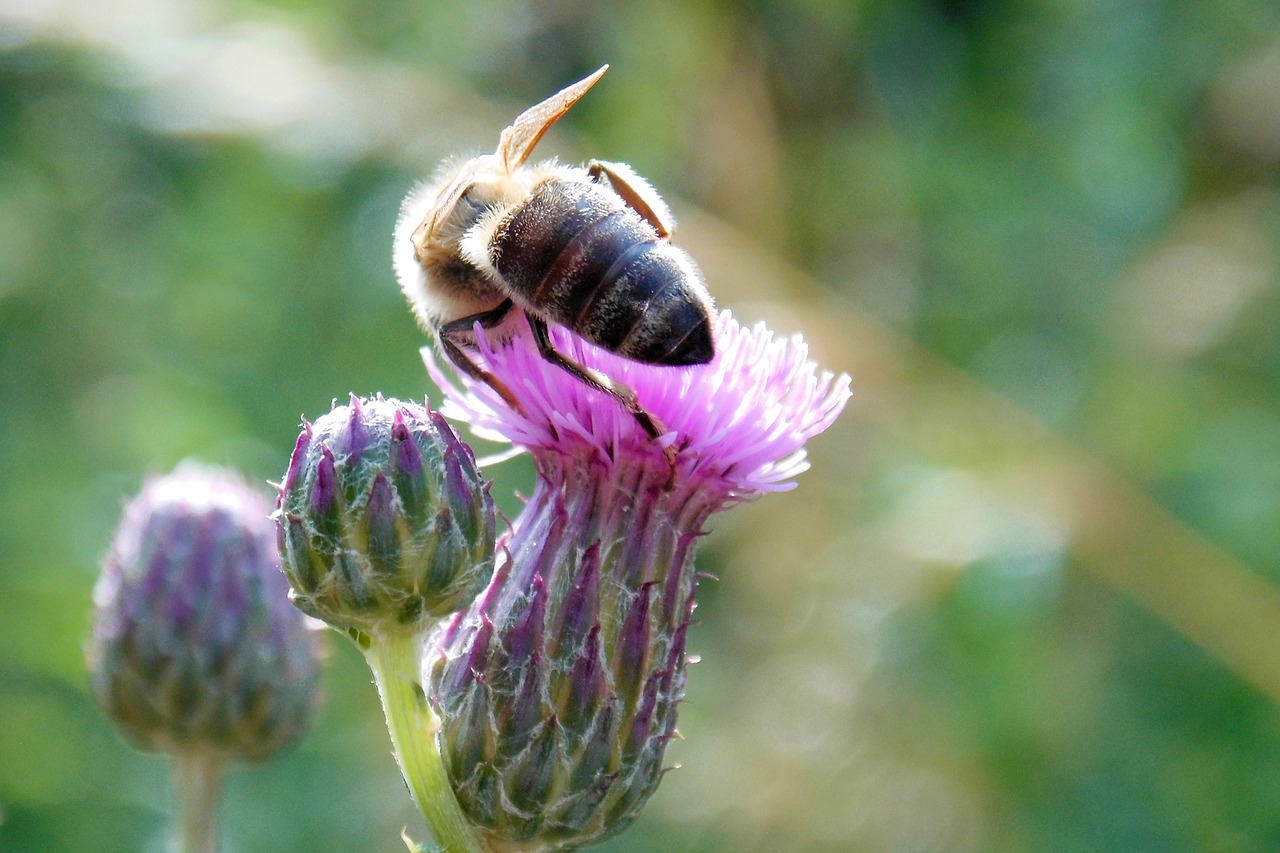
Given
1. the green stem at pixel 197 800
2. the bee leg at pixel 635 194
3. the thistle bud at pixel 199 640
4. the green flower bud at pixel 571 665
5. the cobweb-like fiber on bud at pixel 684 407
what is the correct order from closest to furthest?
the green flower bud at pixel 571 665, the cobweb-like fiber on bud at pixel 684 407, the bee leg at pixel 635 194, the green stem at pixel 197 800, the thistle bud at pixel 199 640

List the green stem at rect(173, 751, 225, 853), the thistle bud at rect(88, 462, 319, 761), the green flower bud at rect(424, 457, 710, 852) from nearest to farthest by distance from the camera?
the green flower bud at rect(424, 457, 710, 852), the green stem at rect(173, 751, 225, 853), the thistle bud at rect(88, 462, 319, 761)

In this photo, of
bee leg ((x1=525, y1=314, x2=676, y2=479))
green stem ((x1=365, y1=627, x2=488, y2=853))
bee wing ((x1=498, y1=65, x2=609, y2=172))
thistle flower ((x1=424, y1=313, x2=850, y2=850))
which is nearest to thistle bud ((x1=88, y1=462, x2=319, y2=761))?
thistle flower ((x1=424, y1=313, x2=850, y2=850))

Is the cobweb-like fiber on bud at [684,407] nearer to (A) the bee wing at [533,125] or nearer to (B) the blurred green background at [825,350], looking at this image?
(A) the bee wing at [533,125]

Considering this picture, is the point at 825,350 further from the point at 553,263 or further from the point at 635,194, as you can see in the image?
the point at 553,263

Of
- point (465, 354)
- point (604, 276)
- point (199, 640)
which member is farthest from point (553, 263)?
point (199, 640)

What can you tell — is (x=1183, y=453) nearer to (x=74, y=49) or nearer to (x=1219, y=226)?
(x=1219, y=226)

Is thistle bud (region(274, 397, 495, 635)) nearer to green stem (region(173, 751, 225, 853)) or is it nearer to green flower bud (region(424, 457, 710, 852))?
green flower bud (region(424, 457, 710, 852))

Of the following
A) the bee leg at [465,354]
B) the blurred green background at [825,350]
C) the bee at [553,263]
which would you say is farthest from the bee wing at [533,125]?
the blurred green background at [825,350]
